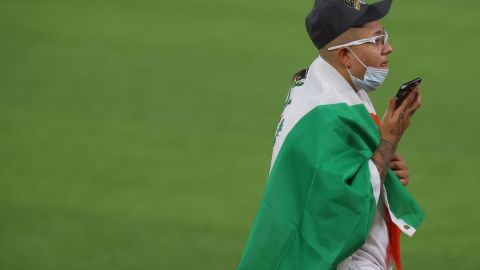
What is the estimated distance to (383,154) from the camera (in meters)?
4.21

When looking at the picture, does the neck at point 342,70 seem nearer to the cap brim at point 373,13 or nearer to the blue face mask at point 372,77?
the blue face mask at point 372,77

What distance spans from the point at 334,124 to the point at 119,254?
2.99m

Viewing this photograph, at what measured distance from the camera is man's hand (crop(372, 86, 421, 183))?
164 inches

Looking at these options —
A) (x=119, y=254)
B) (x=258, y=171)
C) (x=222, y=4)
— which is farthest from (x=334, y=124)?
(x=222, y=4)

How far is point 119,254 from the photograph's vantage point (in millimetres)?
6727

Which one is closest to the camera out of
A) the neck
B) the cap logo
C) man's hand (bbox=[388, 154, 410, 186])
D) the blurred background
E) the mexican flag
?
the mexican flag

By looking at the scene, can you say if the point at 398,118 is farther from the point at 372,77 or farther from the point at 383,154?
the point at 372,77

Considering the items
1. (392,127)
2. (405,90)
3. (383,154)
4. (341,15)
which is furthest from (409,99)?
(341,15)

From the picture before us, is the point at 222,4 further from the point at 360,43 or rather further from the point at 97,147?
the point at 360,43

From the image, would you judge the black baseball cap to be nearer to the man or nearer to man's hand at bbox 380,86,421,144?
the man

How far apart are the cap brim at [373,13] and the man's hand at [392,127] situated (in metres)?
0.41

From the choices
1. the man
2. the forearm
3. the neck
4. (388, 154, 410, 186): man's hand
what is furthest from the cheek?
(388, 154, 410, 186): man's hand

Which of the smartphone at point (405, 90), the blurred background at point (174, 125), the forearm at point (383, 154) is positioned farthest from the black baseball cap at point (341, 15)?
the blurred background at point (174, 125)

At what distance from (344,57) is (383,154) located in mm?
516
